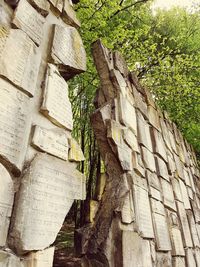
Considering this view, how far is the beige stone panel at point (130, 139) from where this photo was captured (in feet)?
8.06

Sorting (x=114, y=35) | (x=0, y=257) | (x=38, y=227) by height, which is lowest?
(x=0, y=257)

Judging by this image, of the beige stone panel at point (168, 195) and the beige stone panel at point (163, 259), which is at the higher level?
the beige stone panel at point (168, 195)

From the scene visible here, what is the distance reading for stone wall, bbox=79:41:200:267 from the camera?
1.95 metres

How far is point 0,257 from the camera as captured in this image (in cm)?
104

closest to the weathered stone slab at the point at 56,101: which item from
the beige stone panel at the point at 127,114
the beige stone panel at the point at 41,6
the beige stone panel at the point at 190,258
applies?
the beige stone panel at the point at 41,6

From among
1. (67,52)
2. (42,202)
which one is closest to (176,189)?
(67,52)

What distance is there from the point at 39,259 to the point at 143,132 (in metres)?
2.01

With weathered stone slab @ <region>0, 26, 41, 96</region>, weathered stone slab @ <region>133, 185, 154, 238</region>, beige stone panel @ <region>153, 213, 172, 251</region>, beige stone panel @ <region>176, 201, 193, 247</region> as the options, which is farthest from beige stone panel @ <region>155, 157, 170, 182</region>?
weathered stone slab @ <region>0, 26, 41, 96</region>

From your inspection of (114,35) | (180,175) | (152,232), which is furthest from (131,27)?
(152,232)

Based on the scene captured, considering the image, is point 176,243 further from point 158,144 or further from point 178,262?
point 158,144

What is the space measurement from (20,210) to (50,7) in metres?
1.41

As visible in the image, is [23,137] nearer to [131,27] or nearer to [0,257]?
[0,257]

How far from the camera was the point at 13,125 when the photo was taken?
4.18 ft

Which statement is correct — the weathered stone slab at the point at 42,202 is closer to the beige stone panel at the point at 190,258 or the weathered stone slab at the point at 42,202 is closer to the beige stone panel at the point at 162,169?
the beige stone panel at the point at 162,169
